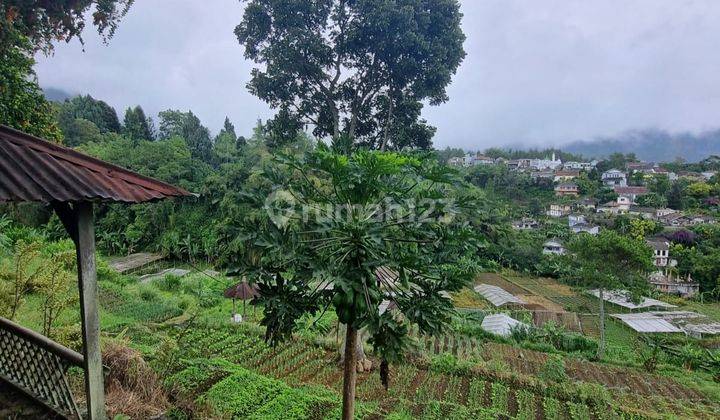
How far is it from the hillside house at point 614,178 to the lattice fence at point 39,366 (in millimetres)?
70952

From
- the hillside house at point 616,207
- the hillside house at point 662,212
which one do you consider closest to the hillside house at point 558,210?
the hillside house at point 616,207

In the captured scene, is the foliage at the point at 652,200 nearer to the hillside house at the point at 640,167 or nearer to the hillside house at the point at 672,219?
the hillside house at the point at 672,219

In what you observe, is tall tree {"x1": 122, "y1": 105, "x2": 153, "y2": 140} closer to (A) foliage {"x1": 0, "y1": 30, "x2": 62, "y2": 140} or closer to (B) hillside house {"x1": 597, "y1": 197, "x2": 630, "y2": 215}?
(A) foliage {"x1": 0, "y1": 30, "x2": 62, "y2": 140}

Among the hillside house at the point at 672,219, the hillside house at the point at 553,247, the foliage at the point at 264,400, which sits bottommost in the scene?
the foliage at the point at 264,400

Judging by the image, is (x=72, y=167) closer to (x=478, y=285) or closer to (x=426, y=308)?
(x=426, y=308)

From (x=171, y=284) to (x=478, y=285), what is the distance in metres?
18.4

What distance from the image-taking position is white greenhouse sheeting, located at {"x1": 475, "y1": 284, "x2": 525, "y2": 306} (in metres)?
21.6

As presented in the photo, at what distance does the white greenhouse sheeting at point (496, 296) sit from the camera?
21.6 m

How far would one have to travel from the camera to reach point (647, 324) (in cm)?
1920

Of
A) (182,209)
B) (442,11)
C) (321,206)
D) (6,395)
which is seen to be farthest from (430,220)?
(182,209)

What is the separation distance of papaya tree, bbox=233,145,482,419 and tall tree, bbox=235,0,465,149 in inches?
265

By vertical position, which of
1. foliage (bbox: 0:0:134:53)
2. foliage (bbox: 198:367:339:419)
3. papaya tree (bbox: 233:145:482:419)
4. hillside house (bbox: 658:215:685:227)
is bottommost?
foliage (bbox: 198:367:339:419)


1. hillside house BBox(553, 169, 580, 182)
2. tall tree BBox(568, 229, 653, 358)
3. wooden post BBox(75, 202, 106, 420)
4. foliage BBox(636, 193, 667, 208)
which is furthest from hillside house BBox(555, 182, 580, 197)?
wooden post BBox(75, 202, 106, 420)

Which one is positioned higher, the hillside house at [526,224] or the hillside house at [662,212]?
the hillside house at [662,212]
